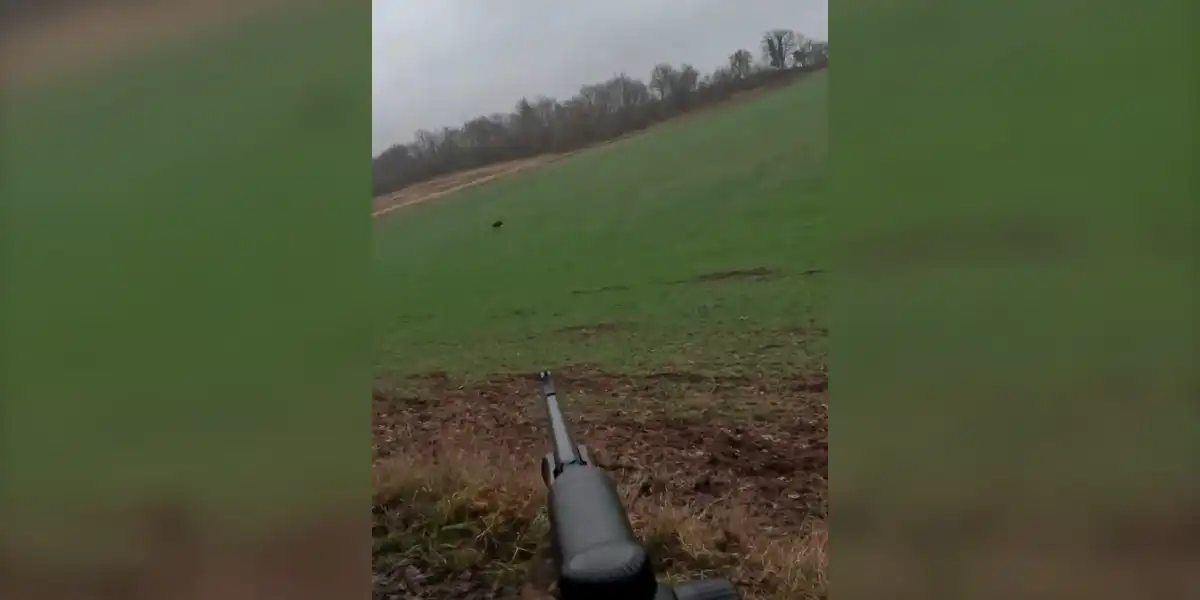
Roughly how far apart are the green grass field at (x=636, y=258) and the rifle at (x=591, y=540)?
0.69ft

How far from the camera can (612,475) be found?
4.86ft

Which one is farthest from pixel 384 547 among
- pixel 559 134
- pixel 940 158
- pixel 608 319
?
pixel 940 158

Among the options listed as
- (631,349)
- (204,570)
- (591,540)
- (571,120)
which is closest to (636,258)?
(631,349)

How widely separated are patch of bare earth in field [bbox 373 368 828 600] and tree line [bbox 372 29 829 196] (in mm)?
430

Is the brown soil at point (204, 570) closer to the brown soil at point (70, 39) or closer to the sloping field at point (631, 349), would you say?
the sloping field at point (631, 349)

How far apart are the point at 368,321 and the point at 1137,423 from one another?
1273 mm

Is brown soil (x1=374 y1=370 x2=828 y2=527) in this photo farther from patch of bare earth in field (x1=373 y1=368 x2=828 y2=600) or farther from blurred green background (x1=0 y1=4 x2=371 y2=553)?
blurred green background (x1=0 y1=4 x2=371 y2=553)

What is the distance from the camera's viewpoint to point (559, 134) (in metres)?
1.52

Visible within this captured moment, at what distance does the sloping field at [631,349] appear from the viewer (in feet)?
4.67

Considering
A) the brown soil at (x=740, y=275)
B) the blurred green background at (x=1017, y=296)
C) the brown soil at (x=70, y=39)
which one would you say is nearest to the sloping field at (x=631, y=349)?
the brown soil at (x=740, y=275)

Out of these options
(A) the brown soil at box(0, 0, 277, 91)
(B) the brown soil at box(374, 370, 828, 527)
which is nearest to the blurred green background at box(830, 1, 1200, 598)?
(B) the brown soil at box(374, 370, 828, 527)

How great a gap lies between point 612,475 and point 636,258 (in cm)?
42

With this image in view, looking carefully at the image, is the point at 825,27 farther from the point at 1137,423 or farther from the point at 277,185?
the point at 277,185

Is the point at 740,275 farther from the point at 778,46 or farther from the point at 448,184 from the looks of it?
the point at 448,184
